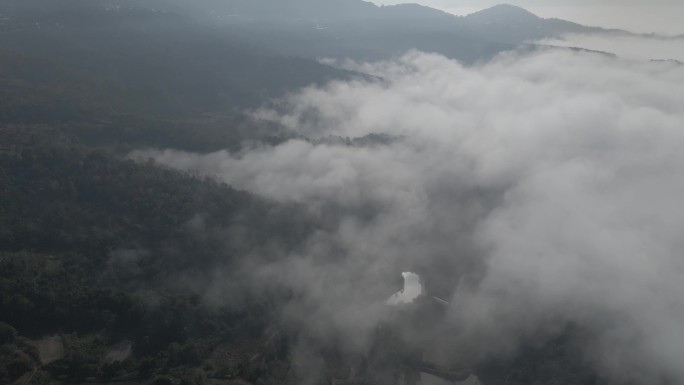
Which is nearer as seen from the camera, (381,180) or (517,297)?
(517,297)

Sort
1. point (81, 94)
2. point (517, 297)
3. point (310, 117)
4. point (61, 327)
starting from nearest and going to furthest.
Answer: point (61, 327) < point (517, 297) < point (81, 94) < point (310, 117)

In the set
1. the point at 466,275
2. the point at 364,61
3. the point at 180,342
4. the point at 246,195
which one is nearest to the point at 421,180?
the point at 466,275

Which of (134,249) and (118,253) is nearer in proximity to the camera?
(118,253)

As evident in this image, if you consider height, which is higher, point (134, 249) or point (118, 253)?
point (118, 253)

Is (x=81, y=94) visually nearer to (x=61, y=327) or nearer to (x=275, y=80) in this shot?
(x=275, y=80)

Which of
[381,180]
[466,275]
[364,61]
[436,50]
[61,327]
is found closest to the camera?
[61,327]

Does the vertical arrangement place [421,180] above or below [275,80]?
below

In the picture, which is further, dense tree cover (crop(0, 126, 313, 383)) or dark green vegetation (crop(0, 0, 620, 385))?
dense tree cover (crop(0, 126, 313, 383))

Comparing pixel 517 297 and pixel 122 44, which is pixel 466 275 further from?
pixel 122 44

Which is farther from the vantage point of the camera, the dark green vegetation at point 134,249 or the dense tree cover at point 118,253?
the dense tree cover at point 118,253

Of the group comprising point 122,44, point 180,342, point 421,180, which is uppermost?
point 122,44
